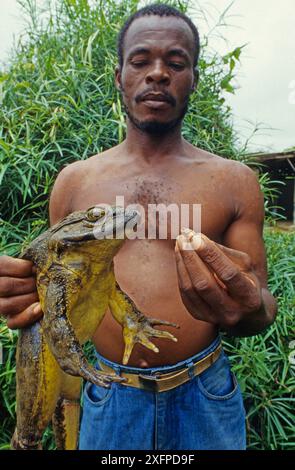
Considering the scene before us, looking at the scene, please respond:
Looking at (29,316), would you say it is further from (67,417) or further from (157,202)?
(157,202)

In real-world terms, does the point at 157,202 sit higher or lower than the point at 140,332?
higher

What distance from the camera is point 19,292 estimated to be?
1.40 m

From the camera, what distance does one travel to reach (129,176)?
2010 millimetres

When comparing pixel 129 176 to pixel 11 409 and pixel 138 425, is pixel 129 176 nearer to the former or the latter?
pixel 138 425

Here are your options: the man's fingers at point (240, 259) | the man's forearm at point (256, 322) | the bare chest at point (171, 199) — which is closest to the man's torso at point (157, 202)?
the bare chest at point (171, 199)

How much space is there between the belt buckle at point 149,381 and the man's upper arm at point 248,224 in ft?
1.95

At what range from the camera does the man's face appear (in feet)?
6.07

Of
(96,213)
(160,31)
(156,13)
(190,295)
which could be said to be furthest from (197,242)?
(156,13)

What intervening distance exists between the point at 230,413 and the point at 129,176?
1059 millimetres

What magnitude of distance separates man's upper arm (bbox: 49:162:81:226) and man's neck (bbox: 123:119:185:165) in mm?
301

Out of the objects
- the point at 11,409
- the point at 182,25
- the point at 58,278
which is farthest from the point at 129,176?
the point at 11,409

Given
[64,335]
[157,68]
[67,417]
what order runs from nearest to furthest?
[64,335], [67,417], [157,68]

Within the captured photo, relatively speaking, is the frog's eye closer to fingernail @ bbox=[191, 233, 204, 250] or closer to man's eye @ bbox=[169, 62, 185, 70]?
fingernail @ bbox=[191, 233, 204, 250]

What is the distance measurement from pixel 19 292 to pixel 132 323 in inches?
14.2
